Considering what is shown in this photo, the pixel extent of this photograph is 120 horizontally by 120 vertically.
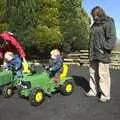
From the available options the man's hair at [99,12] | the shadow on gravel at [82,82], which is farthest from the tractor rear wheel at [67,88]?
the man's hair at [99,12]

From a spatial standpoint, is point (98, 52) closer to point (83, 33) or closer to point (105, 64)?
point (105, 64)

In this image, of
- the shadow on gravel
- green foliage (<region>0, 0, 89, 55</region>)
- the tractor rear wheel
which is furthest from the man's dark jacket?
green foliage (<region>0, 0, 89, 55</region>)

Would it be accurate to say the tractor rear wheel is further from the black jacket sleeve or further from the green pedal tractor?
the black jacket sleeve

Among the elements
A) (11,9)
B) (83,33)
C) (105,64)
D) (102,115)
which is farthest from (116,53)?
(102,115)

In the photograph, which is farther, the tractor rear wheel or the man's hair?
the tractor rear wheel

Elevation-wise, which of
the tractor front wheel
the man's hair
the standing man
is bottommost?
the tractor front wheel

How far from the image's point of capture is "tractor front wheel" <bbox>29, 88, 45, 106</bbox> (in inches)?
339

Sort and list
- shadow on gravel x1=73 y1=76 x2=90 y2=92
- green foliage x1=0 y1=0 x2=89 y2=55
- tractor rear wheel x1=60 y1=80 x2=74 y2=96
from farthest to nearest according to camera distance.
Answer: green foliage x1=0 y1=0 x2=89 y2=55
shadow on gravel x1=73 y1=76 x2=90 y2=92
tractor rear wheel x1=60 y1=80 x2=74 y2=96

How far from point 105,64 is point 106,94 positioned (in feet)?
2.19

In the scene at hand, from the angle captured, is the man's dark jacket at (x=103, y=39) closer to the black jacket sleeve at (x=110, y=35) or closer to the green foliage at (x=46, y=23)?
the black jacket sleeve at (x=110, y=35)

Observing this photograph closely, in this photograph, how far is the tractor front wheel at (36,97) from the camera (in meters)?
8.62

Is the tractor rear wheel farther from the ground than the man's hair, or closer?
closer

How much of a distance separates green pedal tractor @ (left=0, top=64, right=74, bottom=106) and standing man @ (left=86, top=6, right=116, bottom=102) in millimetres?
953

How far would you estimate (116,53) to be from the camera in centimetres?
1750
